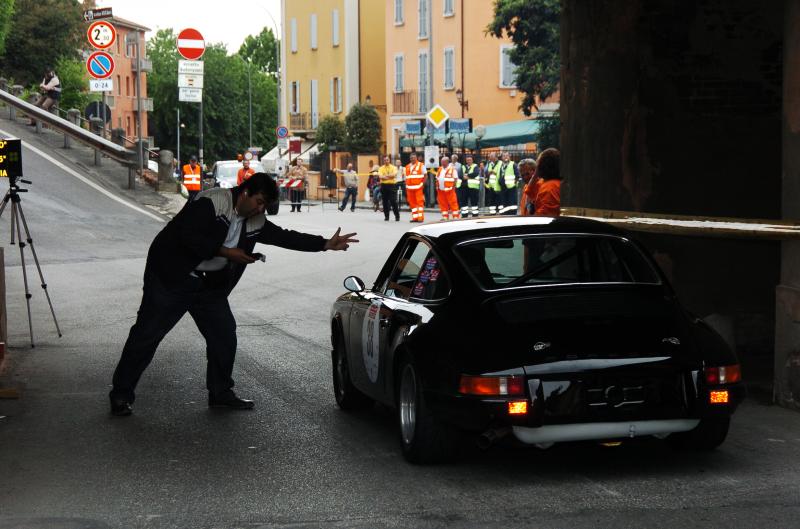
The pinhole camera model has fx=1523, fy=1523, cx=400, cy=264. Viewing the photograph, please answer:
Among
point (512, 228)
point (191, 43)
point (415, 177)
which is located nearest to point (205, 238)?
point (512, 228)

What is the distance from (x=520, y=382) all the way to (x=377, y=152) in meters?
68.9

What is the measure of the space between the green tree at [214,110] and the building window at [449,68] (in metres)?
48.0

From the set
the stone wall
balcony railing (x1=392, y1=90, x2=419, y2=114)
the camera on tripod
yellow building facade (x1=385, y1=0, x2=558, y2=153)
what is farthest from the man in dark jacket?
balcony railing (x1=392, y1=90, x2=419, y2=114)

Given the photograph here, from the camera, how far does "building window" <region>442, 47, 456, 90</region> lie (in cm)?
6900

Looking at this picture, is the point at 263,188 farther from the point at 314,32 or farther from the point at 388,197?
the point at 314,32

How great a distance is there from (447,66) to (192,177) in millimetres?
25856

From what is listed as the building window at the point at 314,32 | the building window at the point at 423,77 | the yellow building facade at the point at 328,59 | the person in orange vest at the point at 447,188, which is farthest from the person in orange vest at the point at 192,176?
the building window at the point at 314,32

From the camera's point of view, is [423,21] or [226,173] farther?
[423,21]

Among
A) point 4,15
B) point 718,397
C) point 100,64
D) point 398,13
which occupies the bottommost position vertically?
point 718,397

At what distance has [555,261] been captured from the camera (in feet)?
28.1

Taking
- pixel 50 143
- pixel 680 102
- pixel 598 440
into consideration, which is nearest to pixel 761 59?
pixel 680 102

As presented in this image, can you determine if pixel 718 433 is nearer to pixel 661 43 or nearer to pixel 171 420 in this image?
pixel 171 420

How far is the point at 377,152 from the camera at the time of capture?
76.0 metres

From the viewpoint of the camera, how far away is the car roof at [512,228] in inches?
340
